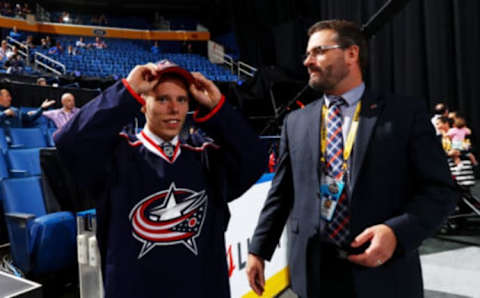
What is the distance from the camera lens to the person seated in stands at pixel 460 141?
3.62 metres

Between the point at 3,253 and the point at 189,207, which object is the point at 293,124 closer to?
the point at 189,207

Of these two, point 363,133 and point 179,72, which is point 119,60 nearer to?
point 179,72

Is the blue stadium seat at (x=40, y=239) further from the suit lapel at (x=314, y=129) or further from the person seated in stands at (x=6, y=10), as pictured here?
the person seated in stands at (x=6, y=10)

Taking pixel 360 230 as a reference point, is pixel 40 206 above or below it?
below

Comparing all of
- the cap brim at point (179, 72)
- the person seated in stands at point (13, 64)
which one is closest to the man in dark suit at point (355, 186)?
the cap brim at point (179, 72)

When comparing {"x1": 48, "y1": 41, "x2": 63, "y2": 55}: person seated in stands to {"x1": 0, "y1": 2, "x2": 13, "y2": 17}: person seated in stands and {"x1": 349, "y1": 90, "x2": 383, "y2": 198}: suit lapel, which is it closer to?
{"x1": 0, "y1": 2, "x2": 13, "y2": 17}: person seated in stands

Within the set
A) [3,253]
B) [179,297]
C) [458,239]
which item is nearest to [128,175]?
[179,297]

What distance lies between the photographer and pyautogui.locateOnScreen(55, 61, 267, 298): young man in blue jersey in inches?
36.2

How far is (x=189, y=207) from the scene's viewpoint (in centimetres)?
98

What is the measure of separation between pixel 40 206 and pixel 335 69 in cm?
219

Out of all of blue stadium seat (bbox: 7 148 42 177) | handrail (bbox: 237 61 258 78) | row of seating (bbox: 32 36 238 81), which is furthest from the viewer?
handrail (bbox: 237 61 258 78)

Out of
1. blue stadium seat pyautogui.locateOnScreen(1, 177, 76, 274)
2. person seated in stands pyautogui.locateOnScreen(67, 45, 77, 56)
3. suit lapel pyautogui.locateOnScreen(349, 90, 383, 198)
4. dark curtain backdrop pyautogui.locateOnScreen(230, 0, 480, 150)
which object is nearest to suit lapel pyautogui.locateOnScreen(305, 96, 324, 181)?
suit lapel pyautogui.locateOnScreen(349, 90, 383, 198)

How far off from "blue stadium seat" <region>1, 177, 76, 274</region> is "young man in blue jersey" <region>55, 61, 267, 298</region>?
48.9 inches

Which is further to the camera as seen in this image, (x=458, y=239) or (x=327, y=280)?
(x=458, y=239)
